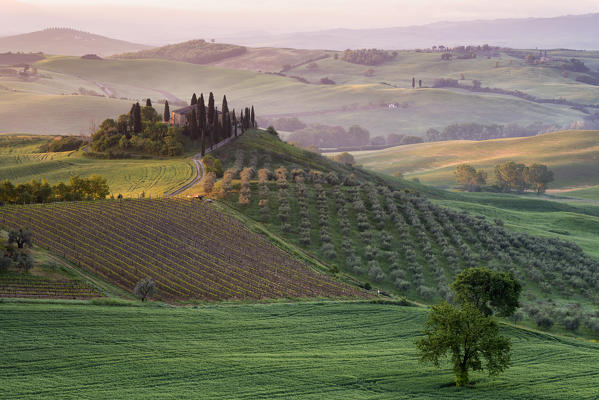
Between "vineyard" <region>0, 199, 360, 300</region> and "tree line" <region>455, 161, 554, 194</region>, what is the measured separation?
13061 cm

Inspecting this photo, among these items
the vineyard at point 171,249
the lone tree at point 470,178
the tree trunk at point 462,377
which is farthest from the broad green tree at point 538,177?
the tree trunk at point 462,377

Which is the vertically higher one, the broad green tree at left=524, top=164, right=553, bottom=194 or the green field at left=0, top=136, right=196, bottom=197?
the green field at left=0, top=136, right=196, bottom=197

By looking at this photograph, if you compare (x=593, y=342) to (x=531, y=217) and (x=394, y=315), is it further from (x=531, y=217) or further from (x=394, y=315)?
(x=531, y=217)

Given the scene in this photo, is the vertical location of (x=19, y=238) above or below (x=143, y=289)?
above

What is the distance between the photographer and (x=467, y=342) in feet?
126

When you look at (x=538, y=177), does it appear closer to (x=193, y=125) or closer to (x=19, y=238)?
(x=193, y=125)

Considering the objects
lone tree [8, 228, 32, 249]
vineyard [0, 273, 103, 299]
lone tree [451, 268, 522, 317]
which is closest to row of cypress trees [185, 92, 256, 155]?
lone tree [8, 228, 32, 249]

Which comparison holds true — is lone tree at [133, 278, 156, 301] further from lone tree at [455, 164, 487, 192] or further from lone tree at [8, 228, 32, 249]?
lone tree at [455, 164, 487, 192]

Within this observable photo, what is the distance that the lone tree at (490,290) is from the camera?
55.7 meters

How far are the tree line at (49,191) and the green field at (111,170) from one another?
927cm

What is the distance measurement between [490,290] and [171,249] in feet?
111

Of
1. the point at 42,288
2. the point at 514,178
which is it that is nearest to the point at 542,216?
the point at 514,178

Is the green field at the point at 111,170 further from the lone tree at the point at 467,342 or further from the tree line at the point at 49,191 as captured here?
the lone tree at the point at 467,342

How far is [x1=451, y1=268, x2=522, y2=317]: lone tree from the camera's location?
55719 millimetres
